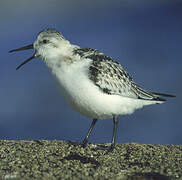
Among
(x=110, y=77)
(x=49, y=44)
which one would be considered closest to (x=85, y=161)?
(x=110, y=77)

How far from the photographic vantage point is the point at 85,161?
23.2 ft

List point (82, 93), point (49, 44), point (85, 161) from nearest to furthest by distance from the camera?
point (85, 161)
point (82, 93)
point (49, 44)

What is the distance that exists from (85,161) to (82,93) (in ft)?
4.47

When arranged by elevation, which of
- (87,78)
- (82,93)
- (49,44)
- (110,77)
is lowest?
(82,93)

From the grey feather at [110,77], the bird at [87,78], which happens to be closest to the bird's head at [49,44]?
the bird at [87,78]

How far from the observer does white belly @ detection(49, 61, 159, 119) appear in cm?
736

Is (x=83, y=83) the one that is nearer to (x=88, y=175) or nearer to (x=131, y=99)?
(x=131, y=99)

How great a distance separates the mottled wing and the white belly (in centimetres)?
15

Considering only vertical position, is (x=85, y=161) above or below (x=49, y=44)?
below

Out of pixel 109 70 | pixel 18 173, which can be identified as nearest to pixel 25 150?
pixel 18 173

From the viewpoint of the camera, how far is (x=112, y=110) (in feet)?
25.4

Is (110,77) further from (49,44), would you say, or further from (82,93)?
(49,44)

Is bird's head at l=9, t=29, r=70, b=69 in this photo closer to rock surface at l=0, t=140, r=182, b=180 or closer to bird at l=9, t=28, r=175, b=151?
bird at l=9, t=28, r=175, b=151

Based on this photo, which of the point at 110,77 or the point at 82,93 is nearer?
the point at 82,93
